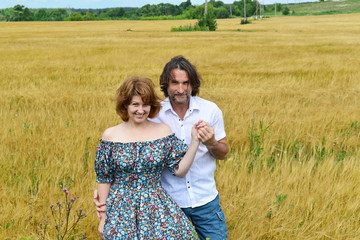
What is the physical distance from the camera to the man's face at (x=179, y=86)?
89.0 inches

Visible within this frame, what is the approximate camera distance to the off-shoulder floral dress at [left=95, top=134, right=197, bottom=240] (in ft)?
6.27

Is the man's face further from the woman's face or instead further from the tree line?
the tree line

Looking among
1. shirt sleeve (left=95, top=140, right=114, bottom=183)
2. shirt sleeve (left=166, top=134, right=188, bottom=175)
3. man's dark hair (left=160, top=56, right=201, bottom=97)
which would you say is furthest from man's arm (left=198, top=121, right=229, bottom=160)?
shirt sleeve (left=95, top=140, right=114, bottom=183)

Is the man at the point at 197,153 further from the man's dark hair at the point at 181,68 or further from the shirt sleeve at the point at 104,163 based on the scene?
the shirt sleeve at the point at 104,163

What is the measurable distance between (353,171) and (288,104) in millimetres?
2394

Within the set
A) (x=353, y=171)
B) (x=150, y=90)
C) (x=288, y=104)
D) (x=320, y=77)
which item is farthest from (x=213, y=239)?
(x=320, y=77)

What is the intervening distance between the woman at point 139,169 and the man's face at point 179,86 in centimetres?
20

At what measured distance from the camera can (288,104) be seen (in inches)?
210

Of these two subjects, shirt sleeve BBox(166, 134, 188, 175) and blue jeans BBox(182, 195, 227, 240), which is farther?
blue jeans BBox(182, 195, 227, 240)

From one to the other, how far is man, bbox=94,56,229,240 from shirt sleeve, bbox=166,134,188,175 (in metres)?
0.14

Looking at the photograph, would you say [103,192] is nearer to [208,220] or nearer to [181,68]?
[208,220]

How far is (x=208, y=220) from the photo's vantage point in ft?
7.41

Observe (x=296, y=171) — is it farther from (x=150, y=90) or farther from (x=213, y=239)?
(x=150, y=90)

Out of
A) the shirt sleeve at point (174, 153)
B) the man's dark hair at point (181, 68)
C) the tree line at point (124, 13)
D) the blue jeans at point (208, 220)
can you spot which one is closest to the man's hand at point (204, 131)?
the shirt sleeve at point (174, 153)
